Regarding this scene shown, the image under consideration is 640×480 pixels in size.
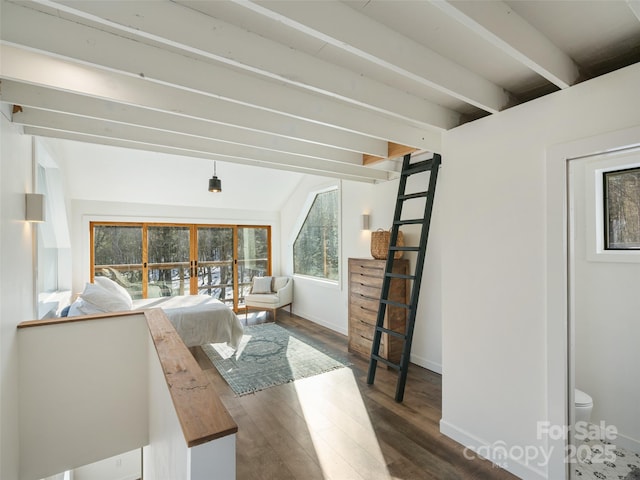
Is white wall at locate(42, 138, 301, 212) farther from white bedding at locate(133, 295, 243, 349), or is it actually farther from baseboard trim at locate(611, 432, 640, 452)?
baseboard trim at locate(611, 432, 640, 452)

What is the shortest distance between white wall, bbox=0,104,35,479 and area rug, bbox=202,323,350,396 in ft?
5.26

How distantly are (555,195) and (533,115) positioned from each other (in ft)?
1.65

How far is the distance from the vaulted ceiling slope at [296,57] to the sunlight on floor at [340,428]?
7.37ft

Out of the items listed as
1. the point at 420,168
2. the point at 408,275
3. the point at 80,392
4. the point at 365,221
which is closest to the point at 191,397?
the point at 80,392

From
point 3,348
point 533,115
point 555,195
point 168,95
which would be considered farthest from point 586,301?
point 3,348

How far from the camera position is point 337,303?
4.99 metres

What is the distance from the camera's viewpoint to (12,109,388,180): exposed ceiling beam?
85.8 inches

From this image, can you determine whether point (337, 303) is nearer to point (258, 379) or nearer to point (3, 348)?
point (258, 379)

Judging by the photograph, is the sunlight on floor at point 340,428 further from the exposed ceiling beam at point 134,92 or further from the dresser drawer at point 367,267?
the exposed ceiling beam at point 134,92

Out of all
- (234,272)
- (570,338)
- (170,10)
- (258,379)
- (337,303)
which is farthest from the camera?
(234,272)

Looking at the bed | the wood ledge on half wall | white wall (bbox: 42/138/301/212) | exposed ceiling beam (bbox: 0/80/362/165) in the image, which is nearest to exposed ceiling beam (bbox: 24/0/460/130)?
exposed ceiling beam (bbox: 0/80/362/165)

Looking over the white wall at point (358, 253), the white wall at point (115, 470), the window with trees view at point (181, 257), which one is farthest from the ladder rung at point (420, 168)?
the white wall at point (115, 470)

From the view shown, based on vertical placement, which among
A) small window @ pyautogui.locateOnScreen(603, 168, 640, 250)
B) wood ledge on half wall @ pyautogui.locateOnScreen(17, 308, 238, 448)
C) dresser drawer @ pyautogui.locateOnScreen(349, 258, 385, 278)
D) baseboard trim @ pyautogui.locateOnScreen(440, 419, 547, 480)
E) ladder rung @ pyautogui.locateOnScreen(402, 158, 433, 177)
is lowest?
baseboard trim @ pyautogui.locateOnScreen(440, 419, 547, 480)

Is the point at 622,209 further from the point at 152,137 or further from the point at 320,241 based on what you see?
the point at 320,241
